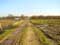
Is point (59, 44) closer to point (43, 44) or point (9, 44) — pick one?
point (43, 44)

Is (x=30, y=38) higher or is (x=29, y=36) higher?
(x=30, y=38)

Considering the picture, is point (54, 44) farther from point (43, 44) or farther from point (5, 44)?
point (5, 44)

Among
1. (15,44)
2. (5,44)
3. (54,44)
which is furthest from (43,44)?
(5,44)

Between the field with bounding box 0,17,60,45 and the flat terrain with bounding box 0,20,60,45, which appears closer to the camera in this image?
the flat terrain with bounding box 0,20,60,45

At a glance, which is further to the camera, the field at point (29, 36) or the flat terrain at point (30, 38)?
the field at point (29, 36)

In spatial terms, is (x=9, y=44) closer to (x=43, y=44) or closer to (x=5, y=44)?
(x=5, y=44)

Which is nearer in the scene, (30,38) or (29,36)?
(30,38)

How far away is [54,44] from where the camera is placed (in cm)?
1641

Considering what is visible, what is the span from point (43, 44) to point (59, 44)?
1.64m

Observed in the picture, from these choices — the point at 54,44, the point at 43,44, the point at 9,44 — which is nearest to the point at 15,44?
the point at 9,44

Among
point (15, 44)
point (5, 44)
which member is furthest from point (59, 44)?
point (5, 44)

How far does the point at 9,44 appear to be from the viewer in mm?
16062

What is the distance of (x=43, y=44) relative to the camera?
1600 cm

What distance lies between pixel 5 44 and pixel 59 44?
5.46m
